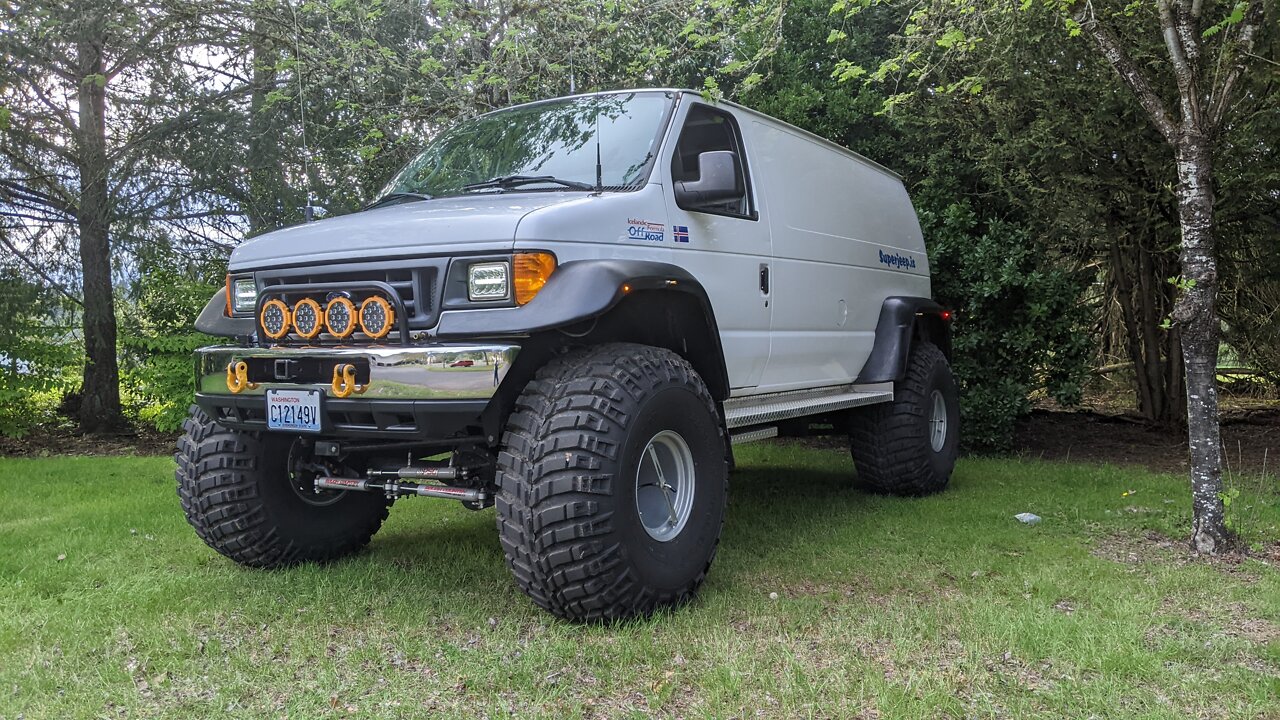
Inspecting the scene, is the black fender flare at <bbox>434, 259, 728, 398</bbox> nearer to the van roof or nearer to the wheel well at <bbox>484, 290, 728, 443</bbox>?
the wheel well at <bbox>484, 290, 728, 443</bbox>

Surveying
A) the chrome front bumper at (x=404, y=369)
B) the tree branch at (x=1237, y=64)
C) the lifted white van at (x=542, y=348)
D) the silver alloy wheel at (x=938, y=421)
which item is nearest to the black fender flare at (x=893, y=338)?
the silver alloy wheel at (x=938, y=421)

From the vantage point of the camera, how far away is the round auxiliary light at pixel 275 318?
3895 mm

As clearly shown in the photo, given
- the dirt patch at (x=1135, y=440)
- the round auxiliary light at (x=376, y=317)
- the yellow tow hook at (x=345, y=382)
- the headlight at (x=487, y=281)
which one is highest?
the headlight at (x=487, y=281)

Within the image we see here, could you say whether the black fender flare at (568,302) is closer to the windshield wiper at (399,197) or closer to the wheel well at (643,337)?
the wheel well at (643,337)

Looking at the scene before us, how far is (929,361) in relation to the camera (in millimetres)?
6656

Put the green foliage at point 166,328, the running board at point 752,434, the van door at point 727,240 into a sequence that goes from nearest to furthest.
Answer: the van door at point 727,240 < the running board at point 752,434 < the green foliage at point 166,328

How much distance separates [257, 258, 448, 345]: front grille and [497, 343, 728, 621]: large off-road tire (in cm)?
50

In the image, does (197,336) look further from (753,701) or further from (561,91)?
(753,701)

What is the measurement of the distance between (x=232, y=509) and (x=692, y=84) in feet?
21.9

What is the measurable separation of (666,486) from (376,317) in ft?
4.40

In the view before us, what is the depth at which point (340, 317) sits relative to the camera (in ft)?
12.3

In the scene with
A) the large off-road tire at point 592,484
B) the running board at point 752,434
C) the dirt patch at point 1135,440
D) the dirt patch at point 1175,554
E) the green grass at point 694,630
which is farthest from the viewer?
the dirt patch at point 1135,440

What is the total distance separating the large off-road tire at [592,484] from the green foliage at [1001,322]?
538cm

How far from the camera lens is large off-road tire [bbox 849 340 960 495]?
251 inches
